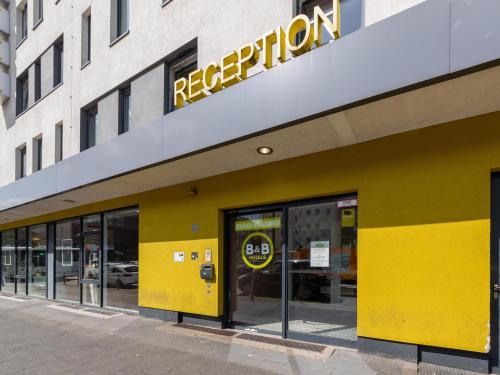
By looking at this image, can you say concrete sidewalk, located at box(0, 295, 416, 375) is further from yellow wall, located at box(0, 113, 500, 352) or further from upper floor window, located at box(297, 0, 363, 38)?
upper floor window, located at box(297, 0, 363, 38)

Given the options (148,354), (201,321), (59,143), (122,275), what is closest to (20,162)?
(59,143)

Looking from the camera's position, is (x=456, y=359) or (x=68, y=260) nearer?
(x=456, y=359)

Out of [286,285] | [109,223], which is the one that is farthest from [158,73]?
[286,285]

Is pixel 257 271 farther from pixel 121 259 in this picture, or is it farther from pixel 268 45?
pixel 121 259

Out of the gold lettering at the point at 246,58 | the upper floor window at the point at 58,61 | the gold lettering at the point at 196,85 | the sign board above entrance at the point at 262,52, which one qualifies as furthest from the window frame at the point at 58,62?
the gold lettering at the point at 246,58

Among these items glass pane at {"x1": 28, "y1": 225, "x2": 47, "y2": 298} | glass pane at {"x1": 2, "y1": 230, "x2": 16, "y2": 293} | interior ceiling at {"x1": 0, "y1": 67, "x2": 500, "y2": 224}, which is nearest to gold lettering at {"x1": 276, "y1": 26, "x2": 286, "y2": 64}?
interior ceiling at {"x1": 0, "y1": 67, "x2": 500, "y2": 224}

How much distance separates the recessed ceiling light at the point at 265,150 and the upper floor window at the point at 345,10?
87.1 inches

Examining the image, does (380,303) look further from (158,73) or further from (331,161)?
(158,73)

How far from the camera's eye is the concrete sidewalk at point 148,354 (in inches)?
188

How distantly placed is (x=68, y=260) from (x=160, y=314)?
17.3 ft

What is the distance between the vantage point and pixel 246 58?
5.49m

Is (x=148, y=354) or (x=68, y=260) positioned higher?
(x=68, y=260)

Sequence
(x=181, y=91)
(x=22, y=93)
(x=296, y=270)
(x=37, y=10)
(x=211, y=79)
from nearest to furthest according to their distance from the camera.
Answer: (x=211, y=79)
(x=296, y=270)
(x=181, y=91)
(x=37, y=10)
(x=22, y=93)

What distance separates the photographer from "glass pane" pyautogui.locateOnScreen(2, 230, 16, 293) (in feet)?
50.5
